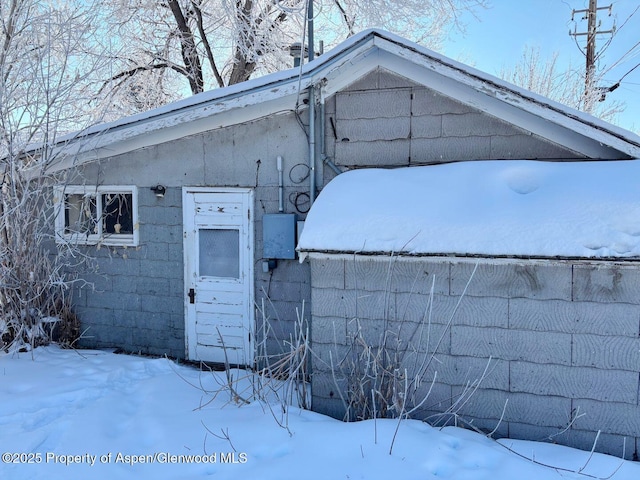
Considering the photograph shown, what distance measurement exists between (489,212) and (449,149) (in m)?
1.27

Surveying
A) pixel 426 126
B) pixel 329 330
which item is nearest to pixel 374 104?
pixel 426 126

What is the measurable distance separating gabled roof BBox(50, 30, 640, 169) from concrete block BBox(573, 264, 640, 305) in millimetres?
1279

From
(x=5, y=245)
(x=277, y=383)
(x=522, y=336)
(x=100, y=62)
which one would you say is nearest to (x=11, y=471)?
(x=277, y=383)

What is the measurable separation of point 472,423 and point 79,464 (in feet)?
10.1

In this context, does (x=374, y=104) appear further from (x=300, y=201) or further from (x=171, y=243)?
(x=171, y=243)

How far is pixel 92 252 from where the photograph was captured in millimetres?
6297

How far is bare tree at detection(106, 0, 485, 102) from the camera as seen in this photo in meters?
12.0

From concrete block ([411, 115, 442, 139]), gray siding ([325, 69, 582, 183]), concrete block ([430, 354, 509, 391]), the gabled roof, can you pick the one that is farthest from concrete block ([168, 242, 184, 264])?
concrete block ([430, 354, 509, 391])

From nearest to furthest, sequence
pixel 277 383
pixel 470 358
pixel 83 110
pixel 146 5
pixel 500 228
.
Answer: pixel 500 228, pixel 470 358, pixel 277 383, pixel 83 110, pixel 146 5

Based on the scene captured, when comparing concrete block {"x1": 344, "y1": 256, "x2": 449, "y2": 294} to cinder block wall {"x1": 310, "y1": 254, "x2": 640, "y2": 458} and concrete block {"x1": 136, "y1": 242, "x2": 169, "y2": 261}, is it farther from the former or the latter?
concrete block {"x1": 136, "y1": 242, "x2": 169, "y2": 261}

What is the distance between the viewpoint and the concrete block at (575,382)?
11.4ft

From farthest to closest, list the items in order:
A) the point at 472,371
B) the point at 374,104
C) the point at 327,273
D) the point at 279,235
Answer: the point at 279,235 → the point at 374,104 → the point at 327,273 → the point at 472,371

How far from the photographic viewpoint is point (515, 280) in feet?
12.1

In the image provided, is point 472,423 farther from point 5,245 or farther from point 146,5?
point 146,5
